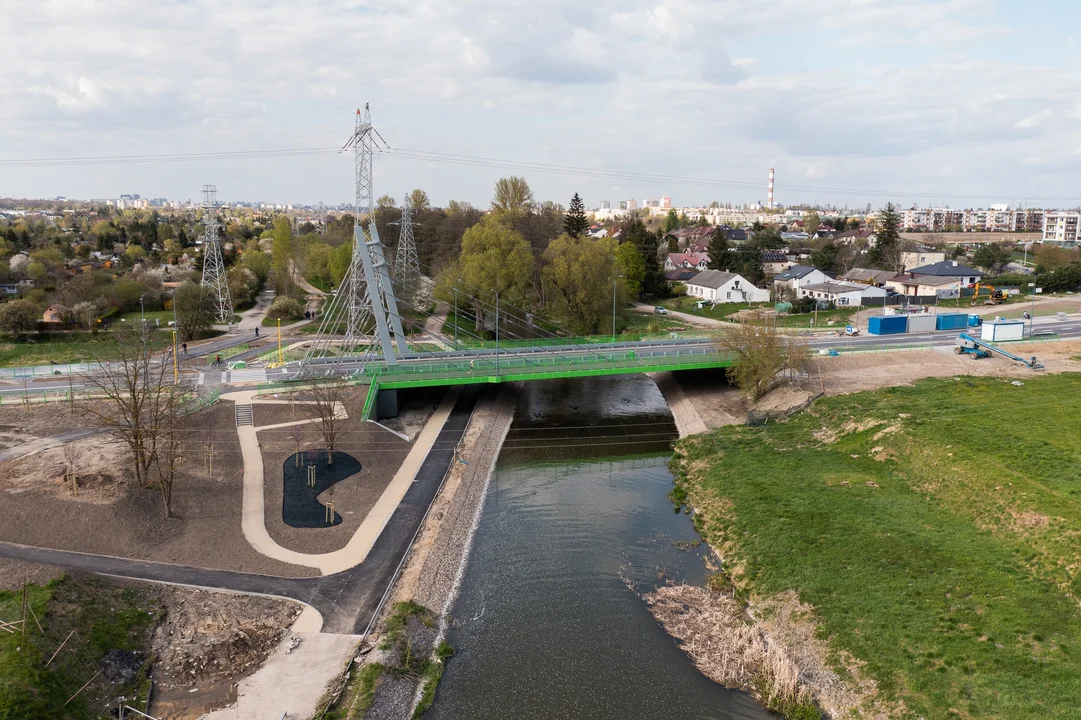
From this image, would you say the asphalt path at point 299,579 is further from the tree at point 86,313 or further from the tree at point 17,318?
the tree at point 17,318

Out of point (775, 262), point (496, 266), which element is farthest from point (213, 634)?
point (775, 262)

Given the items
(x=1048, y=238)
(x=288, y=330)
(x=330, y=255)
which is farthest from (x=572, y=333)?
(x=1048, y=238)

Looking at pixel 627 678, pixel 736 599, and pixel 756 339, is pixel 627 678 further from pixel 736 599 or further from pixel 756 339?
pixel 756 339

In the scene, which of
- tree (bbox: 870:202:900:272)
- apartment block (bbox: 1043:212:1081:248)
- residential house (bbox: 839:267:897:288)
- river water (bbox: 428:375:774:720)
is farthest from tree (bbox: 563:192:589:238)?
apartment block (bbox: 1043:212:1081:248)

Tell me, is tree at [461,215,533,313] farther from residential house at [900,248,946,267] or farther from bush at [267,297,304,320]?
residential house at [900,248,946,267]

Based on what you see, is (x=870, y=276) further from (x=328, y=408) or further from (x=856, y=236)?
(x=328, y=408)

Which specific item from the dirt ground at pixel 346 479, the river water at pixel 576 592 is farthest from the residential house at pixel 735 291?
the dirt ground at pixel 346 479

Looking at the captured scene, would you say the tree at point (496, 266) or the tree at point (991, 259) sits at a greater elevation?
the tree at point (991, 259)
